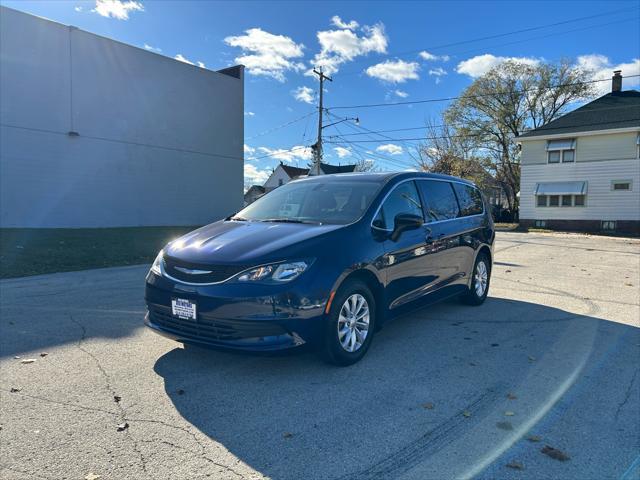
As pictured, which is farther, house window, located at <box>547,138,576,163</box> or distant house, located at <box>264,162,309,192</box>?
distant house, located at <box>264,162,309,192</box>

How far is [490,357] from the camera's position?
4.51 meters

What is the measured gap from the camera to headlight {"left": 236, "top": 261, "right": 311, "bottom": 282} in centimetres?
367

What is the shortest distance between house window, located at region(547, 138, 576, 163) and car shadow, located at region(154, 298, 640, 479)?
Answer: 27284 millimetres

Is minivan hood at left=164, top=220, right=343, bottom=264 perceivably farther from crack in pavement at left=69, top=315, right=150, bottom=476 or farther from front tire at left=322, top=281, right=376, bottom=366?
crack in pavement at left=69, top=315, right=150, bottom=476

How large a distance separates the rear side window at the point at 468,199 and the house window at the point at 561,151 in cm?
2565

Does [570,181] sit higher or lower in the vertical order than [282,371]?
higher

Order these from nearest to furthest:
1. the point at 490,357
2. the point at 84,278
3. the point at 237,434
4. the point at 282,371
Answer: the point at 237,434
the point at 282,371
the point at 490,357
the point at 84,278

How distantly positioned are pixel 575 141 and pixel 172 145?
78.3 feet

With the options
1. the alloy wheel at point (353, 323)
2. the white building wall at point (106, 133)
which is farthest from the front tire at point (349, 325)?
the white building wall at point (106, 133)

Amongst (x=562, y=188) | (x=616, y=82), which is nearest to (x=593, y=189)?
(x=562, y=188)

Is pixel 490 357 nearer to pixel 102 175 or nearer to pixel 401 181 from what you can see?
pixel 401 181

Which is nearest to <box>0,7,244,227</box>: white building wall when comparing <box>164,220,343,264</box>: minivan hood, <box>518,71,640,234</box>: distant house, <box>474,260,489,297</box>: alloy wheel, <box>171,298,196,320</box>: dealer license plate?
<box>164,220,343,264</box>: minivan hood

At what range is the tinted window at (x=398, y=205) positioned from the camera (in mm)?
4660

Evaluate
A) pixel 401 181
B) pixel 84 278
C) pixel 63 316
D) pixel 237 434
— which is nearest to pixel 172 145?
pixel 84 278
